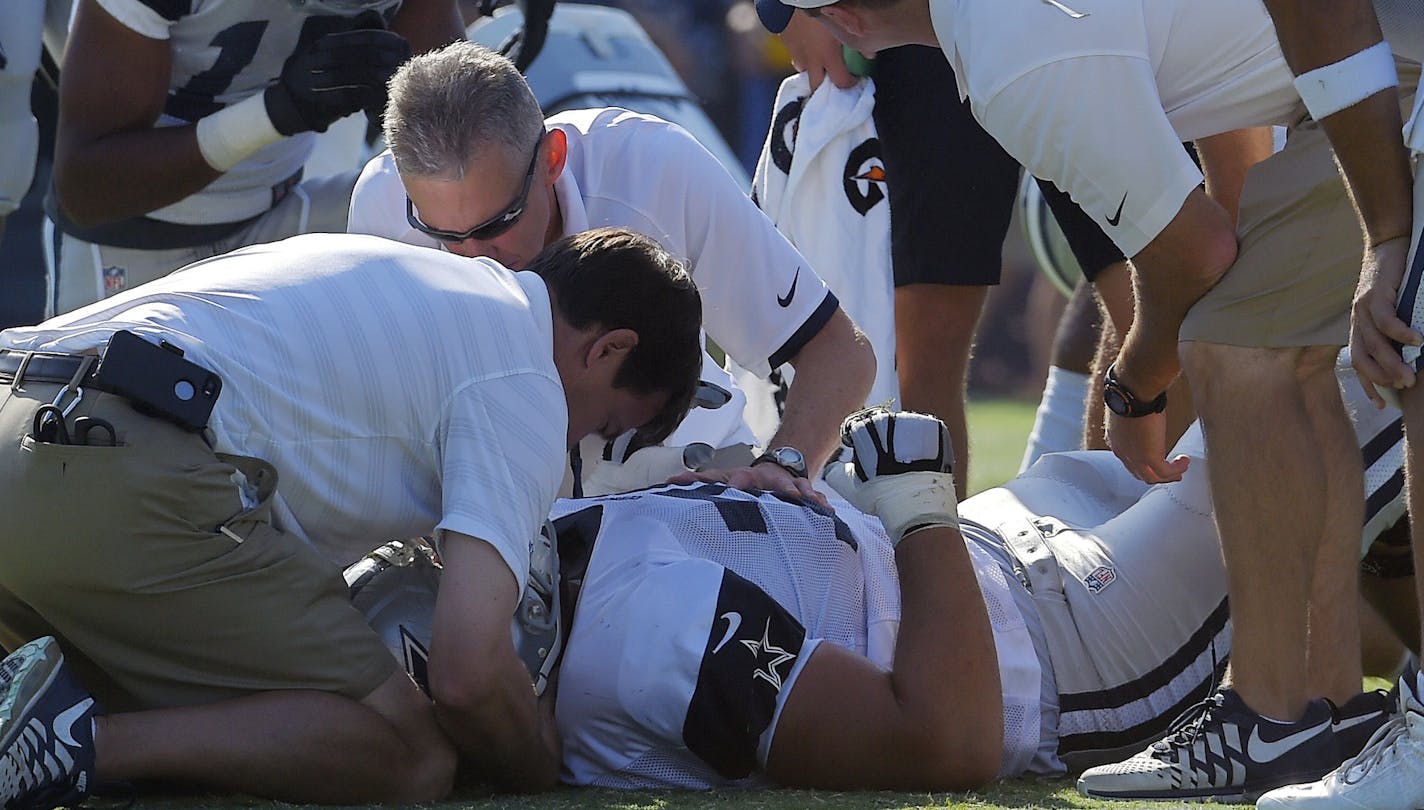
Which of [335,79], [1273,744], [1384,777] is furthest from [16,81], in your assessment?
[1384,777]

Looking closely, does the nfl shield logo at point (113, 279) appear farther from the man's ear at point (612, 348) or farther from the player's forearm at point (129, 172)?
the man's ear at point (612, 348)

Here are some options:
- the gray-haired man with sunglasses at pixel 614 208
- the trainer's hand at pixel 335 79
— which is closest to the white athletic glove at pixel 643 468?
the gray-haired man with sunglasses at pixel 614 208

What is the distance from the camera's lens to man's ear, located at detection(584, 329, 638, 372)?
2.51 meters

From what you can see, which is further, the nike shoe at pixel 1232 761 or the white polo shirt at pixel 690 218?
the white polo shirt at pixel 690 218

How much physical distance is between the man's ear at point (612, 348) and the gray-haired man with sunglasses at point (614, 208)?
14.4 inches

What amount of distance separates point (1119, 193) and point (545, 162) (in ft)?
3.65

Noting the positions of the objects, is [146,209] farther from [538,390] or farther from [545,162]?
[538,390]

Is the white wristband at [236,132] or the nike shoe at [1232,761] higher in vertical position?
the white wristband at [236,132]

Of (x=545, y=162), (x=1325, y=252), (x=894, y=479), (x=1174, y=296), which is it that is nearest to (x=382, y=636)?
(x=894, y=479)

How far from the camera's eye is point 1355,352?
2.14 meters

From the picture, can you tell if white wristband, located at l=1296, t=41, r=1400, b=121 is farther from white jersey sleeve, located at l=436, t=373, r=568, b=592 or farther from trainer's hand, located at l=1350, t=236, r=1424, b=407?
white jersey sleeve, located at l=436, t=373, r=568, b=592

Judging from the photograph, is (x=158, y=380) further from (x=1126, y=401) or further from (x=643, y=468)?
(x=1126, y=401)

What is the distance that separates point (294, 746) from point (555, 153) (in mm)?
1308

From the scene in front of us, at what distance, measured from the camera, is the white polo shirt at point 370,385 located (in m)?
2.21
